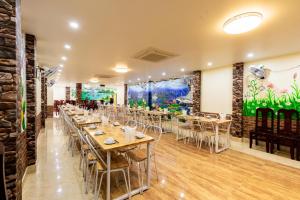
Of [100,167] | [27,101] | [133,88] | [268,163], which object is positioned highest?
[133,88]

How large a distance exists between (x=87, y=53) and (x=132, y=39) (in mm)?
1901

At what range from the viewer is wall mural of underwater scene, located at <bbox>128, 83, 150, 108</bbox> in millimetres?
12398

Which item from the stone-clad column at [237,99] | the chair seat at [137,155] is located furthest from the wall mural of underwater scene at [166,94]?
the chair seat at [137,155]

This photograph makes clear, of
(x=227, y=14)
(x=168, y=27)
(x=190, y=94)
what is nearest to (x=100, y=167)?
(x=168, y=27)

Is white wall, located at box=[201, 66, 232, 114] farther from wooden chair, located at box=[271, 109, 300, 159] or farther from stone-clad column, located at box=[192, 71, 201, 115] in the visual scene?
wooden chair, located at box=[271, 109, 300, 159]

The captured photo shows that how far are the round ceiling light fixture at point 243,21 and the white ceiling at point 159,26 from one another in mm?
73

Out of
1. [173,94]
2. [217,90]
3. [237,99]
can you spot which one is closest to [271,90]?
[237,99]

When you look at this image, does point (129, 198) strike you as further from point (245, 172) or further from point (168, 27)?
point (168, 27)

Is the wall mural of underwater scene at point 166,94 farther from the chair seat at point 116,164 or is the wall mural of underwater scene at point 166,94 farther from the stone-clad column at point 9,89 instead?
the stone-clad column at point 9,89

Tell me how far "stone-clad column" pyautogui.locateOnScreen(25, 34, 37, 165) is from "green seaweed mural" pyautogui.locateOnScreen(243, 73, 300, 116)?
20.7ft

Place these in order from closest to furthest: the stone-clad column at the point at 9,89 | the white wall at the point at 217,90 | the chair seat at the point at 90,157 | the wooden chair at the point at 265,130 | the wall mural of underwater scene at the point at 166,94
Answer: the stone-clad column at the point at 9,89
the chair seat at the point at 90,157
the wooden chair at the point at 265,130
the white wall at the point at 217,90
the wall mural of underwater scene at the point at 166,94

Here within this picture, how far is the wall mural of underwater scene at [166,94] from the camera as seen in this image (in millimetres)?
9039

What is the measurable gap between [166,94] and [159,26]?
773cm

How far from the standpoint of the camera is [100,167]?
221 cm
